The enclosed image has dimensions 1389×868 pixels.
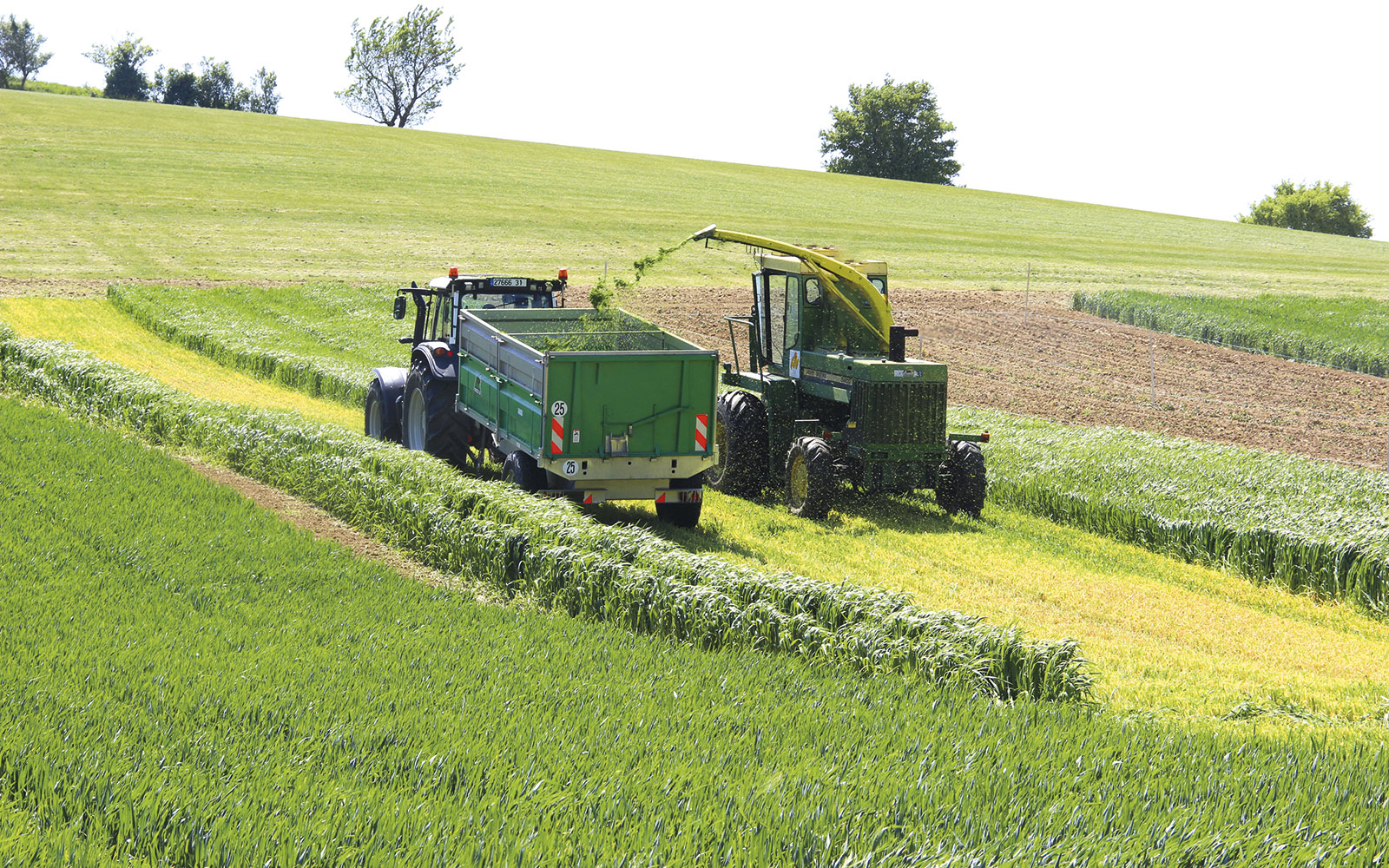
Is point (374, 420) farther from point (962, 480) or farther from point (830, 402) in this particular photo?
point (962, 480)

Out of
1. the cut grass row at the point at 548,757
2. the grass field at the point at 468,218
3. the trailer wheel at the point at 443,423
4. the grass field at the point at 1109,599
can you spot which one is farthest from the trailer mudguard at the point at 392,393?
the grass field at the point at 468,218

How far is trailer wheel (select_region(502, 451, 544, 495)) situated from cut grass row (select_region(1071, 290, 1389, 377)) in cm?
2358

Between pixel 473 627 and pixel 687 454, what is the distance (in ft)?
14.6

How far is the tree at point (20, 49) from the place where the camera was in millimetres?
108000

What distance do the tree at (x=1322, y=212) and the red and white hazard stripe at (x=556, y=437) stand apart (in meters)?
92.1

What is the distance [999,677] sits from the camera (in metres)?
7.46

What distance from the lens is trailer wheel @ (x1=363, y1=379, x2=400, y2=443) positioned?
15.1 m

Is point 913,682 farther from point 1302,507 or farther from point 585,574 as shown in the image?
point 1302,507

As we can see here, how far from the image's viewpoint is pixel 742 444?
46.8 feet

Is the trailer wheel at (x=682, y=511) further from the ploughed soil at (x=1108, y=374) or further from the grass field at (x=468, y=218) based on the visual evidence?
the grass field at (x=468, y=218)

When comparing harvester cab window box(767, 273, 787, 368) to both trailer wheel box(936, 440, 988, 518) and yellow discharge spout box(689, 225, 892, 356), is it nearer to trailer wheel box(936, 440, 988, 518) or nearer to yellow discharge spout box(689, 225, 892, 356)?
yellow discharge spout box(689, 225, 892, 356)

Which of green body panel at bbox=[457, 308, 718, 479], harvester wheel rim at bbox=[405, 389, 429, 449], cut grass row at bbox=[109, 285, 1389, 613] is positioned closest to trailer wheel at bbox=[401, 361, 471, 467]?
harvester wheel rim at bbox=[405, 389, 429, 449]

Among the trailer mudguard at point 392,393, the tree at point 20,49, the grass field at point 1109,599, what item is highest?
the tree at point 20,49

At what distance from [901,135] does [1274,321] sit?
183 ft
